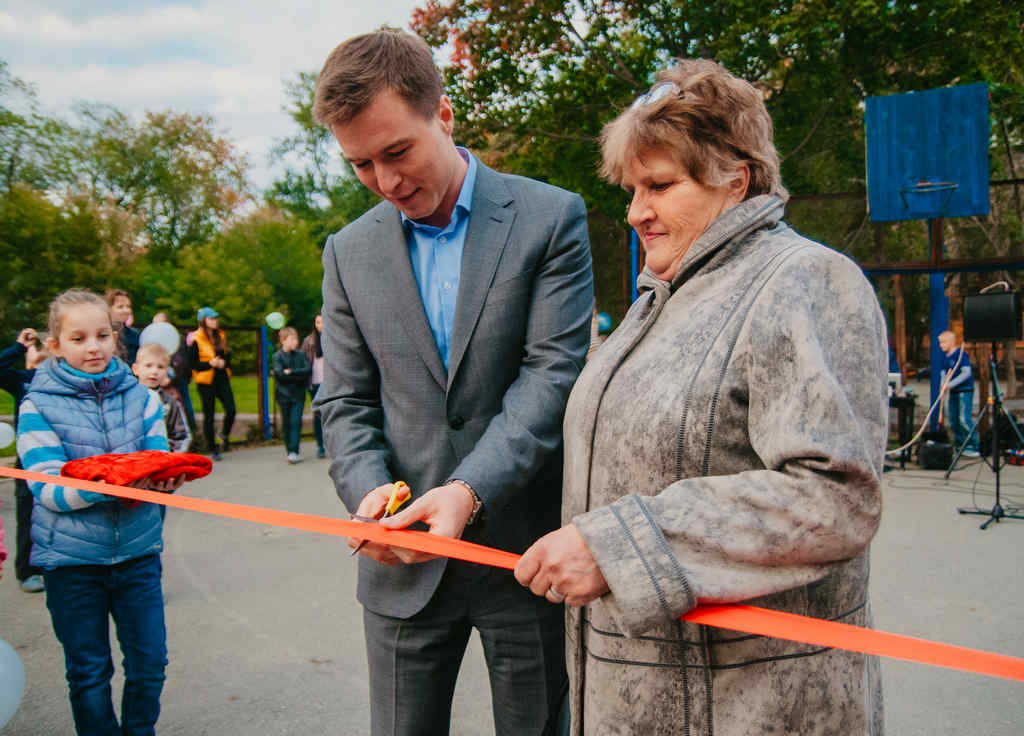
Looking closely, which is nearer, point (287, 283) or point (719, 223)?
point (719, 223)

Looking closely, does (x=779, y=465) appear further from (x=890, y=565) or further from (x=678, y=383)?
(x=890, y=565)

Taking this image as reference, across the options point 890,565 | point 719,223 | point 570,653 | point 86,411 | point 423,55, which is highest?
point 423,55

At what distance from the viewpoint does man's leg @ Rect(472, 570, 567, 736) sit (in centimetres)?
173

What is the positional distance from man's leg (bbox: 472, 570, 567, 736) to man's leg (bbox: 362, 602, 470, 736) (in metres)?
0.08

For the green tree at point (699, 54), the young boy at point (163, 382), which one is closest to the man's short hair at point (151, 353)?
the young boy at point (163, 382)

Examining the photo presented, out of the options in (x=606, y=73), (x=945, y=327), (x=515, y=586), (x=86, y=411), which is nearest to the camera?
(x=515, y=586)

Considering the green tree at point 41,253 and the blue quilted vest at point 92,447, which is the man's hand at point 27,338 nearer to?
the blue quilted vest at point 92,447

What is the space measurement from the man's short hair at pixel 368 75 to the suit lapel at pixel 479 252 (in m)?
0.28

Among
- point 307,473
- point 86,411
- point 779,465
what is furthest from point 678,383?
point 307,473

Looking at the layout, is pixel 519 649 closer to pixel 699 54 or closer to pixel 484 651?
pixel 484 651

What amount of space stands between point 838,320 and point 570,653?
878 mm

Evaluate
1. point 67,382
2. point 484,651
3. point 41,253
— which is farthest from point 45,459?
point 41,253

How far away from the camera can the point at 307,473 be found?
9055 mm

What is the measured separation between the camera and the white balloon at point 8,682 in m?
2.34
